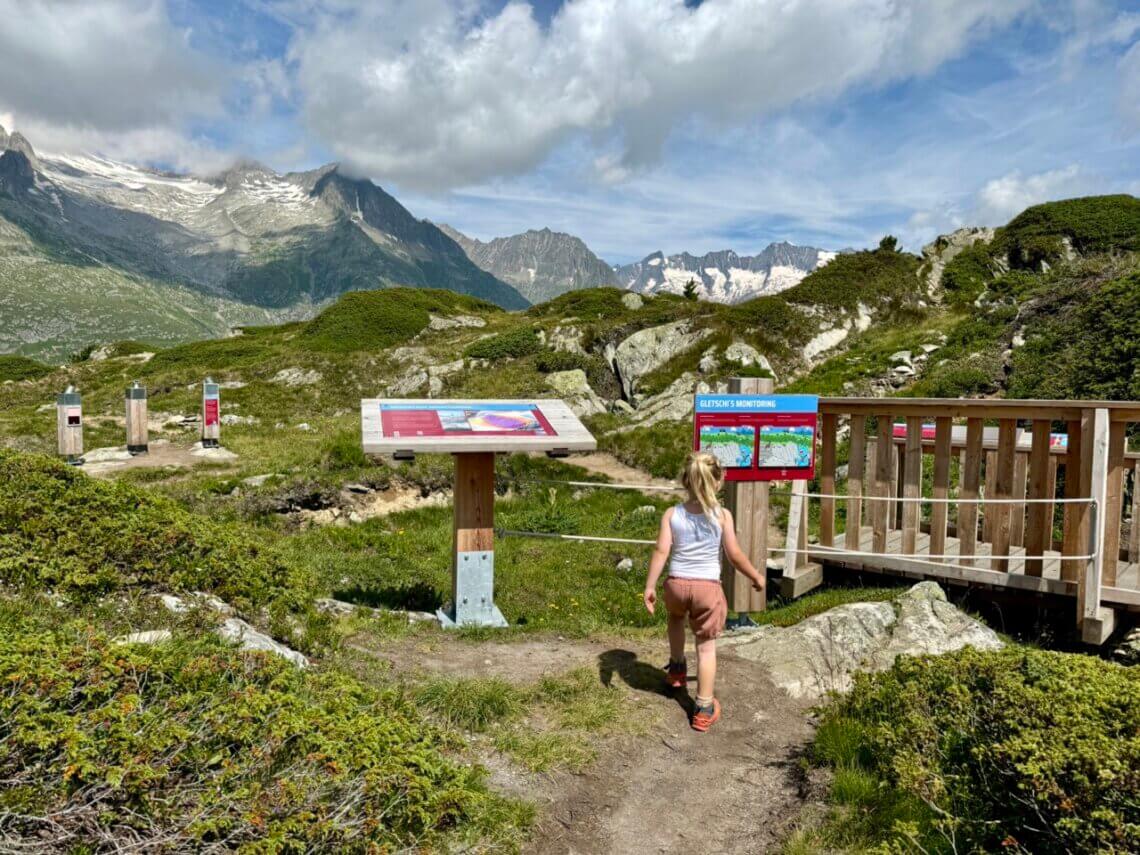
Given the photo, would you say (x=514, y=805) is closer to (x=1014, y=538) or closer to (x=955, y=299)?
(x=1014, y=538)

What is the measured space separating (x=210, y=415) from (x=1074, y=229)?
33707 mm

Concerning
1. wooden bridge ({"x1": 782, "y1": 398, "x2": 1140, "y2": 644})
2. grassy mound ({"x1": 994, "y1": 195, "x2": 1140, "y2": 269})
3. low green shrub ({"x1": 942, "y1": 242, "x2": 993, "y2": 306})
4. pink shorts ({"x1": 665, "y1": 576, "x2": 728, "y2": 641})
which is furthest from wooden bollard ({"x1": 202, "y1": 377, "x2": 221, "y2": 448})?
grassy mound ({"x1": 994, "y1": 195, "x2": 1140, "y2": 269})

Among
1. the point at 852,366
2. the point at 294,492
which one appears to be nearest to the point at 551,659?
the point at 294,492

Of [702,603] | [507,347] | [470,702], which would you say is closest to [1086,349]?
[702,603]

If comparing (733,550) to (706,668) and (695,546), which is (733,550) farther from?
(706,668)

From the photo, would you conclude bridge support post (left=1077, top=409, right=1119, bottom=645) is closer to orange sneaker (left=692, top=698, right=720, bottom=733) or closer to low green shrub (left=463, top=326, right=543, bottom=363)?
orange sneaker (left=692, top=698, right=720, bottom=733)

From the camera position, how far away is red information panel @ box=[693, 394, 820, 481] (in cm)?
769

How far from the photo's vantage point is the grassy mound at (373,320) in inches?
1791

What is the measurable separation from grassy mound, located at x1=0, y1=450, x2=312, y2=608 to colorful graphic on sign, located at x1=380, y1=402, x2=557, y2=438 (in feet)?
6.38

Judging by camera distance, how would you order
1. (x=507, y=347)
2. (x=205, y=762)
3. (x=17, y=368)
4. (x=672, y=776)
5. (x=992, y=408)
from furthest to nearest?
1. (x=17, y=368)
2. (x=507, y=347)
3. (x=992, y=408)
4. (x=672, y=776)
5. (x=205, y=762)

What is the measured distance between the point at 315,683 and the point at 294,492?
10066 mm

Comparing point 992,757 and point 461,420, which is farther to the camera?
point 461,420

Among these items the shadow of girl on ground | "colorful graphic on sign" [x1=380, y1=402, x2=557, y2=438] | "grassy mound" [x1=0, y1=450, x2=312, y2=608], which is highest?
"colorful graphic on sign" [x1=380, y1=402, x2=557, y2=438]

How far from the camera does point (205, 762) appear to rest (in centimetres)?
319
